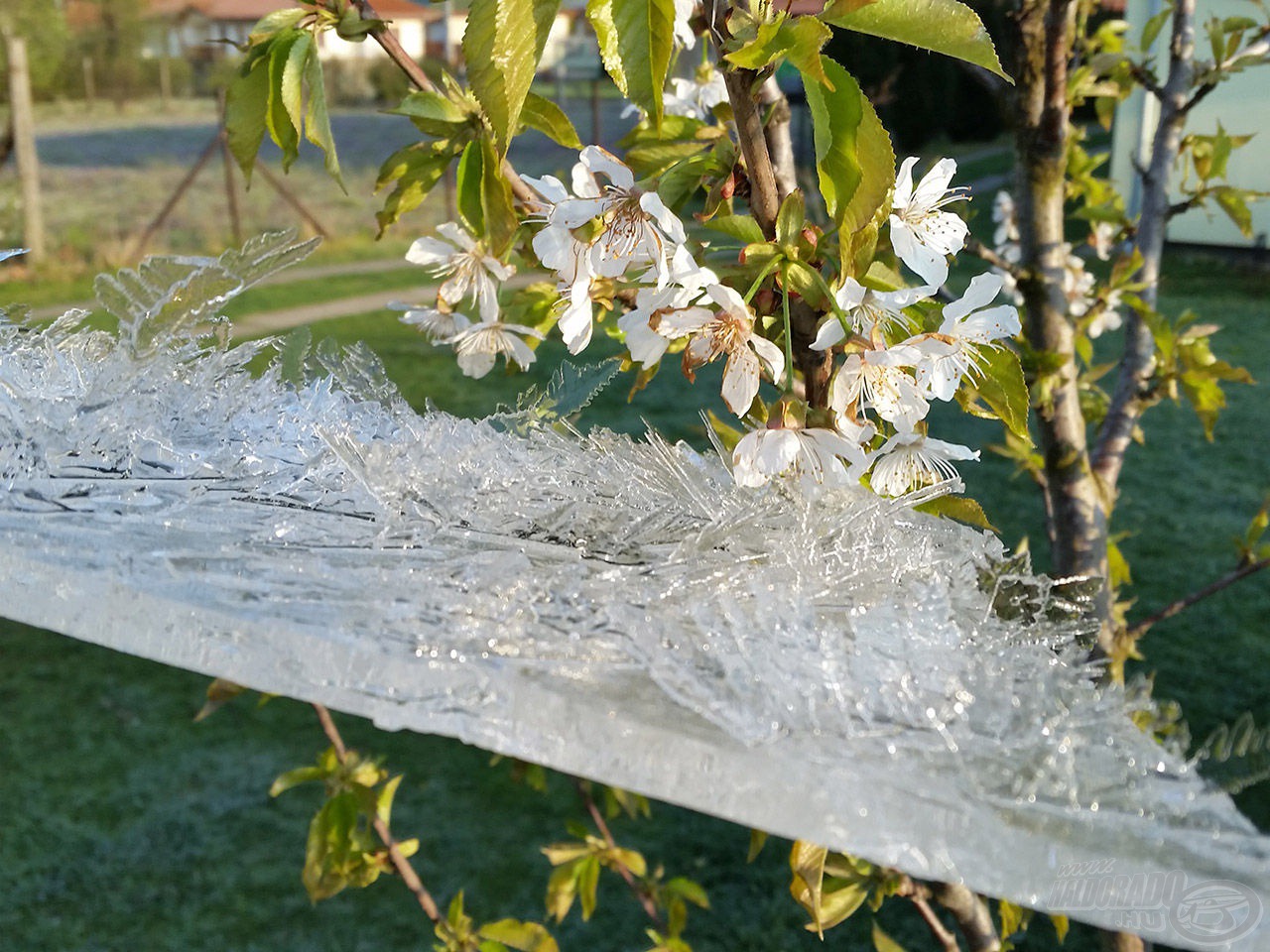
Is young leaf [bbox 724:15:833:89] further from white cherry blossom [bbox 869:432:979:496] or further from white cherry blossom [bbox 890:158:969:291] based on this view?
white cherry blossom [bbox 869:432:979:496]

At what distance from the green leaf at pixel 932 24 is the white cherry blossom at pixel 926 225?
0.08 m

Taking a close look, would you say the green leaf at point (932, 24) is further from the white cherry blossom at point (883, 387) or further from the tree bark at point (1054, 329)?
the tree bark at point (1054, 329)

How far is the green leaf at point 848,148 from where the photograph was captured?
2.06 feet

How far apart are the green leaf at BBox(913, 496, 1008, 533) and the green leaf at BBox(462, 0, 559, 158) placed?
32cm

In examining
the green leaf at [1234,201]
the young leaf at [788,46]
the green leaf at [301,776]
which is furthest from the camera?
the green leaf at [1234,201]

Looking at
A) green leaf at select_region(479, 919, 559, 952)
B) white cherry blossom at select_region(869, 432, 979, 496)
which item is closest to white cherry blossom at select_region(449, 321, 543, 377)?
white cherry blossom at select_region(869, 432, 979, 496)

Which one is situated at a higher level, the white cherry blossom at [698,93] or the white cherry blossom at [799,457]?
the white cherry blossom at [698,93]

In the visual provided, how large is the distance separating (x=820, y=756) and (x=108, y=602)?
34 cm

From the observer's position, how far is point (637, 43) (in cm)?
60

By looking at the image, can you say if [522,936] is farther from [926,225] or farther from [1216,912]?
[1216,912]

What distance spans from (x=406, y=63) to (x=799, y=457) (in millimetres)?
418

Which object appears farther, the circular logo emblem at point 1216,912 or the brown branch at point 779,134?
the brown branch at point 779,134

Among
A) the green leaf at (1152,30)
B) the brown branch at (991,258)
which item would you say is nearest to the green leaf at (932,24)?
the brown branch at (991,258)

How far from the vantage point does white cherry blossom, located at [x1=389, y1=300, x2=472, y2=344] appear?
1015 mm
